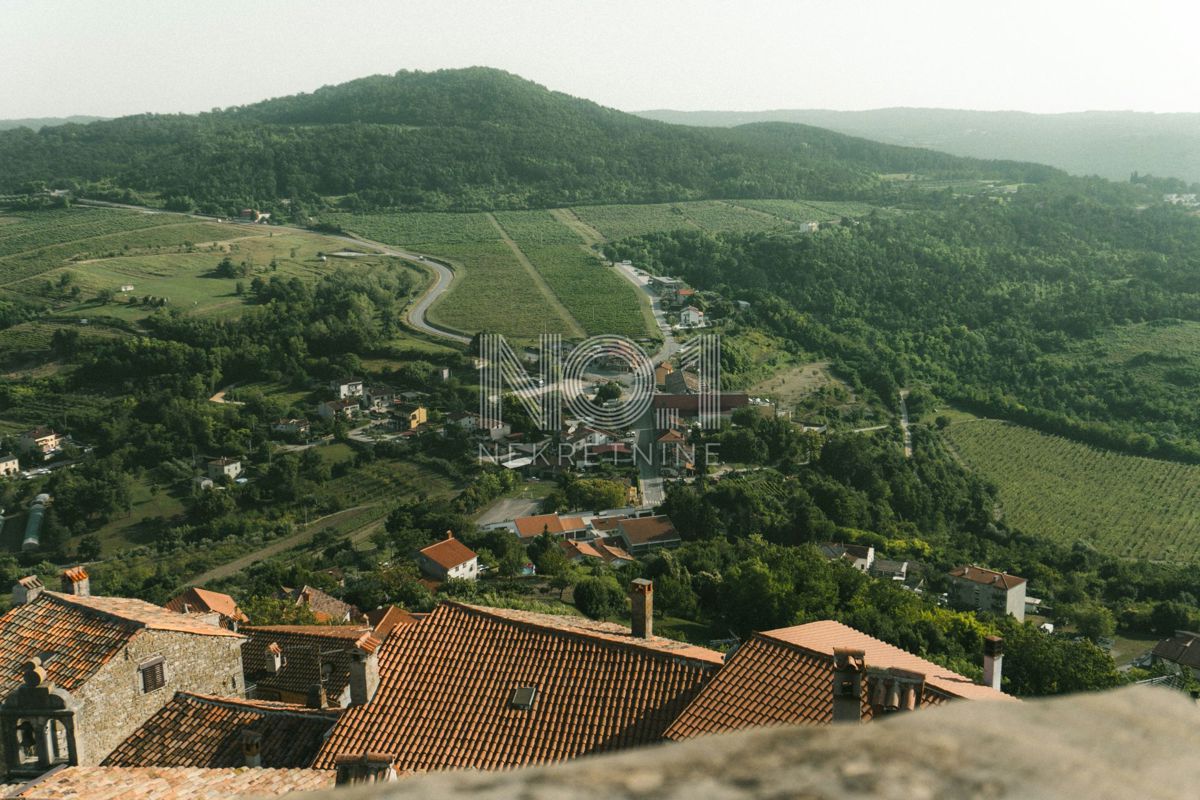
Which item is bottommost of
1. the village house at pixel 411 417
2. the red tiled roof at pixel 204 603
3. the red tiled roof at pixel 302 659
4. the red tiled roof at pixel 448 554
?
the village house at pixel 411 417

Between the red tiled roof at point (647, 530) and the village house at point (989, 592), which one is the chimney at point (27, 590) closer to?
the red tiled roof at point (647, 530)

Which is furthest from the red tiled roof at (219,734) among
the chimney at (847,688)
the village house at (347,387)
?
the village house at (347,387)

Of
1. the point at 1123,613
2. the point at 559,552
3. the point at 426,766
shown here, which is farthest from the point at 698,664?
the point at 1123,613

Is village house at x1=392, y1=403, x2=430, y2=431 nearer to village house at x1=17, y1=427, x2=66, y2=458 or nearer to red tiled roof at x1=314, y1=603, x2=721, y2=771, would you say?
village house at x1=17, y1=427, x2=66, y2=458

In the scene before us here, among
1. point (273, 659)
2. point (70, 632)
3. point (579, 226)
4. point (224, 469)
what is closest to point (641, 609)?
point (273, 659)

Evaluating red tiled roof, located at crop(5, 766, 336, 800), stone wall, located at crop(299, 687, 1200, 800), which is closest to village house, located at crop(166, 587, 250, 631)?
red tiled roof, located at crop(5, 766, 336, 800)
